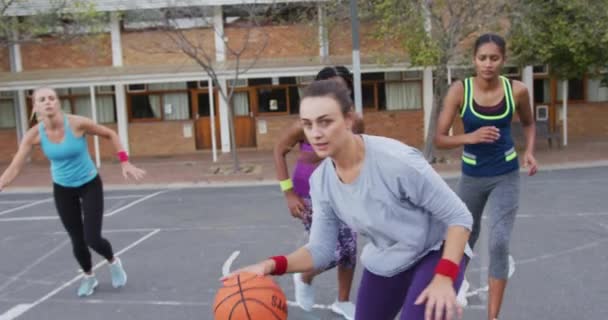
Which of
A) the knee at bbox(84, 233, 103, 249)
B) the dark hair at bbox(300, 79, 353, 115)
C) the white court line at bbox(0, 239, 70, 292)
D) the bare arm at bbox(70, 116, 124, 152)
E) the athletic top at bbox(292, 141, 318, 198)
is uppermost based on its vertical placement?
the dark hair at bbox(300, 79, 353, 115)

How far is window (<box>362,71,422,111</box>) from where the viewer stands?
861 inches

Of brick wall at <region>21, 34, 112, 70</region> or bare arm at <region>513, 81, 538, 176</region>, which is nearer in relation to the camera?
bare arm at <region>513, 81, 538, 176</region>

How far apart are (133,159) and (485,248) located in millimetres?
17160

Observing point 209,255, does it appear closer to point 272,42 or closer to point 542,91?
point 272,42

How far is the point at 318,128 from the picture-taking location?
2.37 metres

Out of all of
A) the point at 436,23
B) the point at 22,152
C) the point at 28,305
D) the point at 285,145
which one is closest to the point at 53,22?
the point at 436,23

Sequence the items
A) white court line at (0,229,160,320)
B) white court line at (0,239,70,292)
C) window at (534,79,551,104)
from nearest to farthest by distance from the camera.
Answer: white court line at (0,229,160,320) < white court line at (0,239,70,292) < window at (534,79,551,104)

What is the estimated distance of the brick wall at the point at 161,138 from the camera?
2241 cm

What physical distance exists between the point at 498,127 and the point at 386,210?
1804mm

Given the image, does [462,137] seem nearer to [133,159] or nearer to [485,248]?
[485,248]

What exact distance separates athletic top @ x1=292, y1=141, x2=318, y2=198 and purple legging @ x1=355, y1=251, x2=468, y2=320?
160cm

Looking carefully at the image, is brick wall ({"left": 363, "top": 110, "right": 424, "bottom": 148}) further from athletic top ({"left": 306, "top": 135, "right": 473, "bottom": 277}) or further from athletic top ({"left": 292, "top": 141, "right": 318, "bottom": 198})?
athletic top ({"left": 306, "top": 135, "right": 473, "bottom": 277})

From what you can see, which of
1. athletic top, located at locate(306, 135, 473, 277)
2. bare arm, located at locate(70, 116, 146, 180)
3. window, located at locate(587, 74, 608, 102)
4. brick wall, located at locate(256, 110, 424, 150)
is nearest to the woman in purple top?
athletic top, located at locate(306, 135, 473, 277)

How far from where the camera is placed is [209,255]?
704 centimetres
